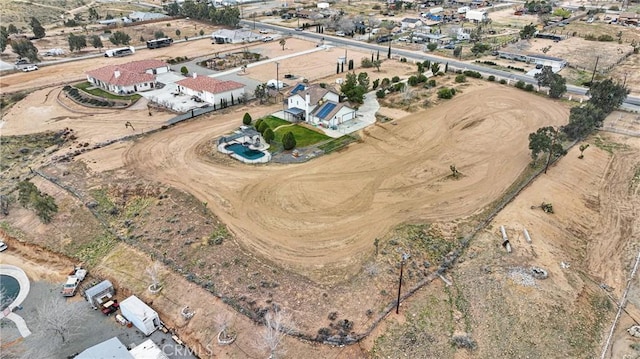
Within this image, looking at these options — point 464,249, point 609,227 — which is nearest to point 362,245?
point 464,249

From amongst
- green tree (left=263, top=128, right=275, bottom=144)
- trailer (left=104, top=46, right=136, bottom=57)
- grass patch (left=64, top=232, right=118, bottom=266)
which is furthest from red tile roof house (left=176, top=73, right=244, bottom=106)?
trailer (left=104, top=46, right=136, bottom=57)

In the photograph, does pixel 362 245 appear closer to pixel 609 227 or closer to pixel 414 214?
pixel 414 214

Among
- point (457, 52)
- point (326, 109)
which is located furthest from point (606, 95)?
point (326, 109)

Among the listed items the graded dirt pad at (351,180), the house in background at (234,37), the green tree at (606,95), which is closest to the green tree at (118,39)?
the house in background at (234,37)

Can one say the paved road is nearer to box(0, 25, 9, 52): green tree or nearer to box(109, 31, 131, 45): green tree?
box(109, 31, 131, 45): green tree

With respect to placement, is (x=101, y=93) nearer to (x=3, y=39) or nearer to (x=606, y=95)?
(x=3, y=39)

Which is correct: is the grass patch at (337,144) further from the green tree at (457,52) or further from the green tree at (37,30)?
the green tree at (37,30)
